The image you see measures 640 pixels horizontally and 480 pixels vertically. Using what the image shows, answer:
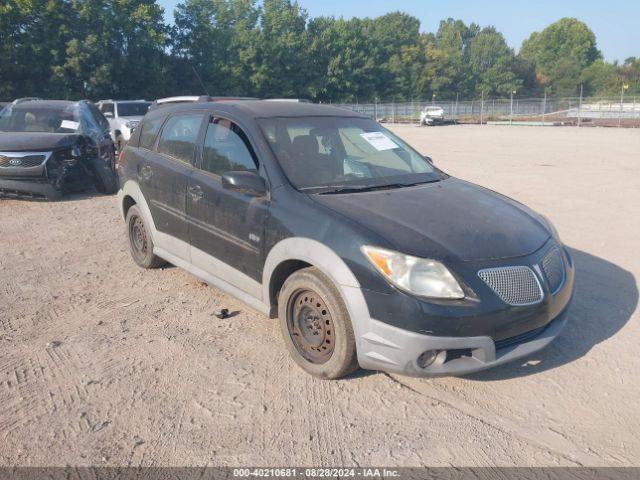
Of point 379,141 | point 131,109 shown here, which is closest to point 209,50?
point 131,109

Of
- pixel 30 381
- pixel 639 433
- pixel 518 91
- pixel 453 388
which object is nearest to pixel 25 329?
pixel 30 381

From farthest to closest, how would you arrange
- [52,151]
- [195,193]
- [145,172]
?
[52,151], [145,172], [195,193]

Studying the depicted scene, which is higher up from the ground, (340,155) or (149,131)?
(149,131)

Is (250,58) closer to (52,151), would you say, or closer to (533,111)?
(533,111)

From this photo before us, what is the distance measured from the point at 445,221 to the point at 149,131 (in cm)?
345

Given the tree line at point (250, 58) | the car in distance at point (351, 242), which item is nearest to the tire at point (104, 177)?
the tree line at point (250, 58)

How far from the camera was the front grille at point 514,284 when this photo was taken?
3248mm

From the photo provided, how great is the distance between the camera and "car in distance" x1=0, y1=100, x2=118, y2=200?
9258 millimetres

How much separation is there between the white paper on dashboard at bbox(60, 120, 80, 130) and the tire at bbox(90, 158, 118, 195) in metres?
0.75

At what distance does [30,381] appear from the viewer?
3617 millimetres

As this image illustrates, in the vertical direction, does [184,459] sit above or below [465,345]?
below

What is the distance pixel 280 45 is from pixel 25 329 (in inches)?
2388

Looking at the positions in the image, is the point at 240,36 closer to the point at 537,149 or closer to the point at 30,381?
the point at 537,149

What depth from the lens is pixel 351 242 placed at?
3.34 m
